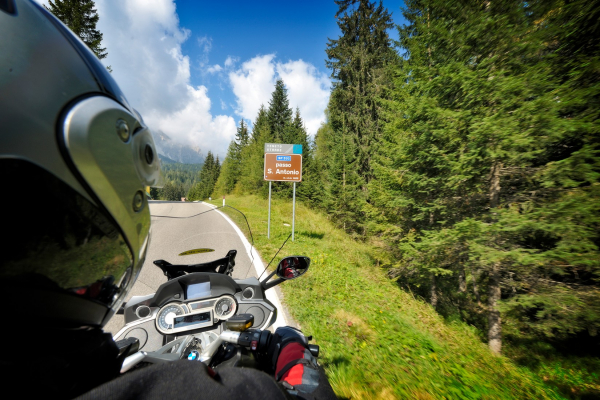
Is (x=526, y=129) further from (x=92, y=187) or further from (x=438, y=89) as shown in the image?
(x=92, y=187)

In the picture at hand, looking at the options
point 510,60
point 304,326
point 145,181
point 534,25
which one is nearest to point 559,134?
point 510,60

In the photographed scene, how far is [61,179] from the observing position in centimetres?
59

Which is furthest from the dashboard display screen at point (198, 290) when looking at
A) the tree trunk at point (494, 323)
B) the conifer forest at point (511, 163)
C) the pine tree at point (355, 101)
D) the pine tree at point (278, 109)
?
the pine tree at point (278, 109)

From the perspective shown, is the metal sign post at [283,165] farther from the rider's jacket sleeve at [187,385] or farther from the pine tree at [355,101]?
the rider's jacket sleeve at [187,385]

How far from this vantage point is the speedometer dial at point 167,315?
1539 millimetres

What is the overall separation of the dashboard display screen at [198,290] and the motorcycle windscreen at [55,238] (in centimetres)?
98

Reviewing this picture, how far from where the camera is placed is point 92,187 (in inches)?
26.3

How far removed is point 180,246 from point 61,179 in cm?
372

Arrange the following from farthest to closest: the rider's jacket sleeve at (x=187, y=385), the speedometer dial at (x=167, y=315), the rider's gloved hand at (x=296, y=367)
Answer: the speedometer dial at (x=167, y=315) < the rider's gloved hand at (x=296, y=367) < the rider's jacket sleeve at (x=187, y=385)

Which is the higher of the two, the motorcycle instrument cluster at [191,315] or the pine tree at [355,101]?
the pine tree at [355,101]

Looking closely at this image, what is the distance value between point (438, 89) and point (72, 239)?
22.0 feet

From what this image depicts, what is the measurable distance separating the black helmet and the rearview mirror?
965mm

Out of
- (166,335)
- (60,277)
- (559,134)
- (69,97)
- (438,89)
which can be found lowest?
(166,335)

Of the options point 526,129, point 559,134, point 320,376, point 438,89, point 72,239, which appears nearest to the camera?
point 72,239
